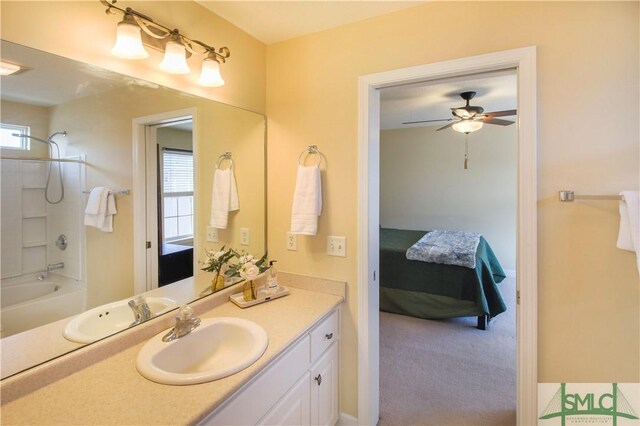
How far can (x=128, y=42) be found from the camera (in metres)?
1.20

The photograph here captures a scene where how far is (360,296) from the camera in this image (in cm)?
178

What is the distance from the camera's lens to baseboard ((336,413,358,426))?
1.82 meters

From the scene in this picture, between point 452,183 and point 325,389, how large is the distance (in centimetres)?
450

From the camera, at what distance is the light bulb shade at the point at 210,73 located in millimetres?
1555

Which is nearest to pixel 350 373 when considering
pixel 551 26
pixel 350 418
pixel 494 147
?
pixel 350 418

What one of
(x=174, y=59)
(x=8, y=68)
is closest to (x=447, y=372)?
(x=174, y=59)

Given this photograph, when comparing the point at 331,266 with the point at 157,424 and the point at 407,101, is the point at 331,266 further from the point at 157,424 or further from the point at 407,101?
the point at 407,101

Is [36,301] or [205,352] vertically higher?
[36,301]

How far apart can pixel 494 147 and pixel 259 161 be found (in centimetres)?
439

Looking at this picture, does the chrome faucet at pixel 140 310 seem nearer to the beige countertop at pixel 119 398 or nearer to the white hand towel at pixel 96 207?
the beige countertop at pixel 119 398

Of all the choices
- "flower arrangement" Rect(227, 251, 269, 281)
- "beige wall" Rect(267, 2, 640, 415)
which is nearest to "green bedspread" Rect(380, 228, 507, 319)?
"beige wall" Rect(267, 2, 640, 415)

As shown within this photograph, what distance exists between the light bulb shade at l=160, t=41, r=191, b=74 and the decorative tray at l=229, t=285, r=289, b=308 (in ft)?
3.85

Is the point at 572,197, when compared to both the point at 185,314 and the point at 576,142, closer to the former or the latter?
the point at 576,142

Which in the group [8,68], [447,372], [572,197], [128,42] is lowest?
[447,372]
